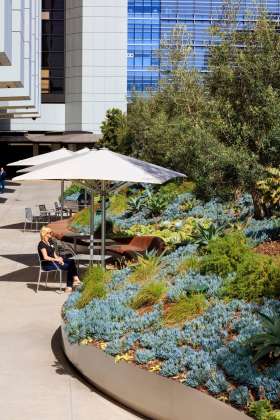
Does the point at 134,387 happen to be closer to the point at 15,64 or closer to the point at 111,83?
the point at 15,64

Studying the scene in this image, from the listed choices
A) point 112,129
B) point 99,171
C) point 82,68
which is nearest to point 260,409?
point 99,171

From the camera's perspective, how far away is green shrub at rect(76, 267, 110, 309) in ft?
28.2

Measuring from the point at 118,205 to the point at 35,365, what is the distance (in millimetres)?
13744

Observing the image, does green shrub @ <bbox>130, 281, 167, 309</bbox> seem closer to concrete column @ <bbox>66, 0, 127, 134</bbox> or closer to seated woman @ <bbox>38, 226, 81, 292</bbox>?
seated woman @ <bbox>38, 226, 81, 292</bbox>

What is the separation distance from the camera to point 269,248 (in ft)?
32.9

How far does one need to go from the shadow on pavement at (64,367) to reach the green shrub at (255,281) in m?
1.65

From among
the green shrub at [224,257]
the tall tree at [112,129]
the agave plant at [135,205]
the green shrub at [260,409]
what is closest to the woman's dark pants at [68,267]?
the green shrub at [224,257]

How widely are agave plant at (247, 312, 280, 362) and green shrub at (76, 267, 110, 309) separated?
108 inches

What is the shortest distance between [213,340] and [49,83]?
60591mm

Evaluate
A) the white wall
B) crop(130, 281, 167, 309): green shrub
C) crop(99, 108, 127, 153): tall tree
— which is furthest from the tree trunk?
crop(99, 108, 127, 153): tall tree

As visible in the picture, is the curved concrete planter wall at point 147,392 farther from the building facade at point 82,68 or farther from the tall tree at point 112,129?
the building facade at point 82,68

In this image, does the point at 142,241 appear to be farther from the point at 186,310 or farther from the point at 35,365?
the point at 186,310

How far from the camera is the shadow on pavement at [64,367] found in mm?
6926

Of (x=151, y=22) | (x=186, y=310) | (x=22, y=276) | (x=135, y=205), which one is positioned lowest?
(x=22, y=276)
